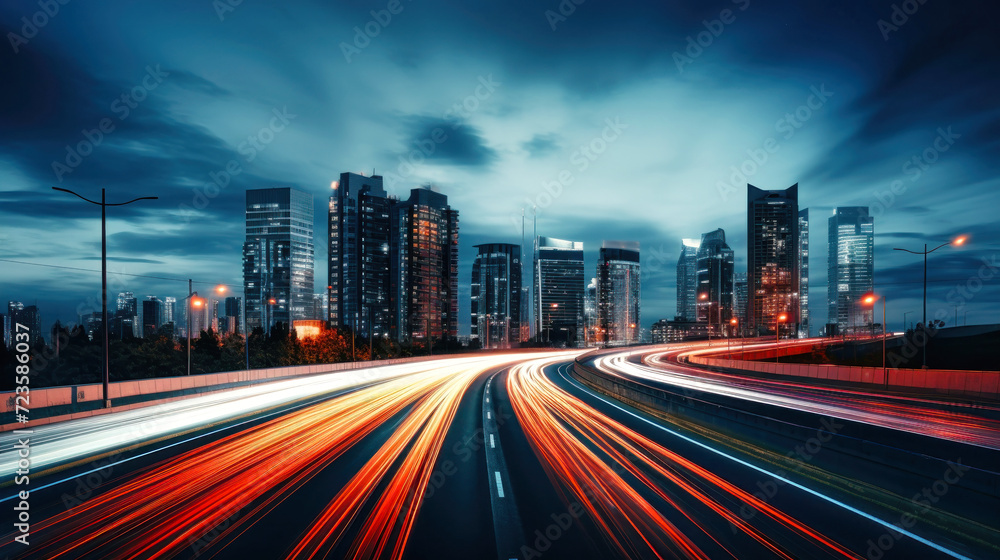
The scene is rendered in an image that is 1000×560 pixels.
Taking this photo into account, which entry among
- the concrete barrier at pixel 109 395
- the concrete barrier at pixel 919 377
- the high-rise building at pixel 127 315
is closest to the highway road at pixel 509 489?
the concrete barrier at pixel 109 395

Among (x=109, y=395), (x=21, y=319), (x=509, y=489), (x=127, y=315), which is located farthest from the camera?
(x=127, y=315)

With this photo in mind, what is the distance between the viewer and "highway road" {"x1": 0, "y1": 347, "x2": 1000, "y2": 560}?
8.62 metres

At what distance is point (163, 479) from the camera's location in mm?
12492

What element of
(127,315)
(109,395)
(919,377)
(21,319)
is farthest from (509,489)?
(127,315)

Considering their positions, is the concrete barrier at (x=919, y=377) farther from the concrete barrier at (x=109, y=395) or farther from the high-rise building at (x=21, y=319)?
the high-rise building at (x=21, y=319)

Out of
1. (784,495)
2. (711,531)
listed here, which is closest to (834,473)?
(784,495)

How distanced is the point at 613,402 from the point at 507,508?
19333 mm

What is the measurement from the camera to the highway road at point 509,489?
8.62 metres

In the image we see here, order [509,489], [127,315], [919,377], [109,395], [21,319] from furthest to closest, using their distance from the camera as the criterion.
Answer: [127,315] → [21,319] → [919,377] → [109,395] → [509,489]

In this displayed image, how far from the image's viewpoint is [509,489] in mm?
11664

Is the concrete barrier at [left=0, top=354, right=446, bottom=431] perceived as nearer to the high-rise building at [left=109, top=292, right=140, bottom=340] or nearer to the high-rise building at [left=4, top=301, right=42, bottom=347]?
the high-rise building at [left=4, top=301, right=42, bottom=347]

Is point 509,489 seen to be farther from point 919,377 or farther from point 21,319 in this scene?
point 21,319

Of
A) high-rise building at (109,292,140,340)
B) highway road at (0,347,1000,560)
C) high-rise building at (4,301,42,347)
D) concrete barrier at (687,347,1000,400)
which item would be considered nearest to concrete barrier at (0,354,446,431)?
highway road at (0,347,1000,560)

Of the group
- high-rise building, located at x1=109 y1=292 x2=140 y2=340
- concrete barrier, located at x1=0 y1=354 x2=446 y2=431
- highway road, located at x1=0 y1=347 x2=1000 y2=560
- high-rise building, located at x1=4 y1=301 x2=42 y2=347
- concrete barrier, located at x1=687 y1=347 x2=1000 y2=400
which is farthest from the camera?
high-rise building, located at x1=109 y1=292 x2=140 y2=340
